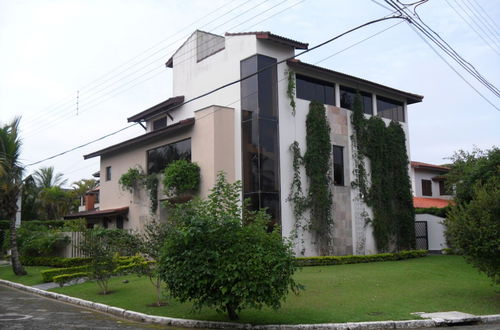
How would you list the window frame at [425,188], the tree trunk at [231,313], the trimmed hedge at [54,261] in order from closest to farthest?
the tree trunk at [231,313] → the trimmed hedge at [54,261] → the window frame at [425,188]

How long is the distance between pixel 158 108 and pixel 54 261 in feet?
35.0

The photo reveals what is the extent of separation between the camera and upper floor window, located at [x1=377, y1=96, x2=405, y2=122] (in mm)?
29188

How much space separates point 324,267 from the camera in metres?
21.4

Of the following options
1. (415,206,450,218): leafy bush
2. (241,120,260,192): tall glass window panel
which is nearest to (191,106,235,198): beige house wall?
(241,120,260,192): tall glass window panel

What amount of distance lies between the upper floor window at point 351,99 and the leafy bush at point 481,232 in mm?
14448

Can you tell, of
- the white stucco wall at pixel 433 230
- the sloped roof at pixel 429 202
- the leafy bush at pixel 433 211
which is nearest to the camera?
the white stucco wall at pixel 433 230

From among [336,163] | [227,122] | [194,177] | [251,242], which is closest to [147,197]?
[194,177]

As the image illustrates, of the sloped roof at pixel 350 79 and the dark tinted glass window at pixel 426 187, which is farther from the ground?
the sloped roof at pixel 350 79

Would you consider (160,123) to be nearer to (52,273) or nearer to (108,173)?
(108,173)

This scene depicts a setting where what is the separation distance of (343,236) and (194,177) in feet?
27.0

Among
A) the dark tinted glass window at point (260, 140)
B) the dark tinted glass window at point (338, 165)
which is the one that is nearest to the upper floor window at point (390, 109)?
the dark tinted glass window at point (338, 165)

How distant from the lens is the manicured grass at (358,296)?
11062 millimetres

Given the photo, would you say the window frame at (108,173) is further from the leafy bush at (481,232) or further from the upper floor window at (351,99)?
the leafy bush at (481,232)

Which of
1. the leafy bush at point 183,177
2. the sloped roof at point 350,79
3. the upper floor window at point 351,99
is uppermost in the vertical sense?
the sloped roof at point 350,79
